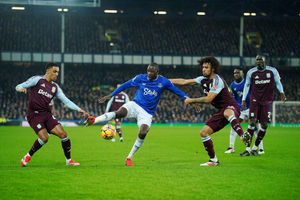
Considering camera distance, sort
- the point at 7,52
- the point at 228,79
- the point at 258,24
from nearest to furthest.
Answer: the point at 7,52
the point at 228,79
the point at 258,24

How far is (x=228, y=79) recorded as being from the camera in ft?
172

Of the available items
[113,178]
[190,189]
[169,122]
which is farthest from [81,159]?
[169,122]

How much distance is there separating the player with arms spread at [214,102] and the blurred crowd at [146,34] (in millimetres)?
42423

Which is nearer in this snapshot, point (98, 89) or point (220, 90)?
point (220, 90)

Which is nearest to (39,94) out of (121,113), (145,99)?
(121,113)

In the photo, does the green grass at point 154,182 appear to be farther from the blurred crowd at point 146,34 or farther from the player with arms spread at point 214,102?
the blurred crowd at point 146,34

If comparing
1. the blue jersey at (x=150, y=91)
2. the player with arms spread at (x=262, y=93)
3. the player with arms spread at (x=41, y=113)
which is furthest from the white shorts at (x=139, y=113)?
the player with arms spread at (x=262, y=93)

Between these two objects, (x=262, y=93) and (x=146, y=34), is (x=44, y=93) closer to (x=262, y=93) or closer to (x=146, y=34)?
(x=262, y=93)

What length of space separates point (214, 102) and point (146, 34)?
150 ft

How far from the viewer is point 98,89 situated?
1825 inches

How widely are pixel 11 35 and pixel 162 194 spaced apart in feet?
163

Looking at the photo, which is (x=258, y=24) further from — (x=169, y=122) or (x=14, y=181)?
(x=14, y=181)

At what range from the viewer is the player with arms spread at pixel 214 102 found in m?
8.91

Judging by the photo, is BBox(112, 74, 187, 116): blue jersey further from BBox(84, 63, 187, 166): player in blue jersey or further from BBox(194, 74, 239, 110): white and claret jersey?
BBox(194, 74, 239, 110): white and claret jersey
